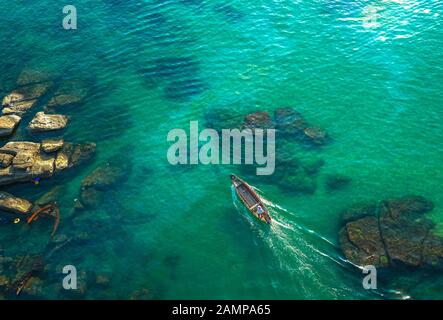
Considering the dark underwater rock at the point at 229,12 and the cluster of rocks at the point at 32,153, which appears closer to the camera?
the cluster of rocks at the point at 32,153

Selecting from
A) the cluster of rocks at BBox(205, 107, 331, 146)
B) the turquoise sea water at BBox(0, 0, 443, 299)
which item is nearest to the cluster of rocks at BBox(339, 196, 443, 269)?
the turquoise sea water at BBox(0, 0, 443, 299)

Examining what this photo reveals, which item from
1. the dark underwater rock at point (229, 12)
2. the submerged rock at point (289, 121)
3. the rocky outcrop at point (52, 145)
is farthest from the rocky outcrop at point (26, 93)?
the submerged rock at point (289, 121)

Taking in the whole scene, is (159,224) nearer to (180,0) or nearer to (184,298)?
(184,298)

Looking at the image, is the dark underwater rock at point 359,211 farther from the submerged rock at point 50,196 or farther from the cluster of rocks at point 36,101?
the cluster of rocks at point 36,101

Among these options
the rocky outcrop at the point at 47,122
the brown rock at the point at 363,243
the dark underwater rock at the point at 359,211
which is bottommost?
the brown rock at the point at 363,243

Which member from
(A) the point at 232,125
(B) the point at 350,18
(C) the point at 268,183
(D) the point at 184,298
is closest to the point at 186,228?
(D) the point at 184,298

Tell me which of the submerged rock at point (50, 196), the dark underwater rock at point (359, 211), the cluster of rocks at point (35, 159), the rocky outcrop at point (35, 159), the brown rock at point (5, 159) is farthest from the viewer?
the brown rock at point (5, 159)

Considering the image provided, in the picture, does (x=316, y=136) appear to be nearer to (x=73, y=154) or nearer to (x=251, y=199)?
(x=251, y=199)

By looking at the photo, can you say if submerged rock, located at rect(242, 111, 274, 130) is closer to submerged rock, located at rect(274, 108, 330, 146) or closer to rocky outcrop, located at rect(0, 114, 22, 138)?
submerged rock, located at rect(274, 108, 330, 146)
